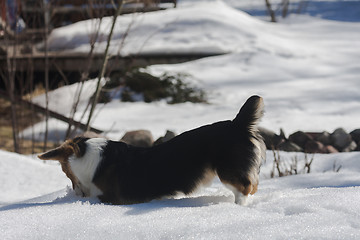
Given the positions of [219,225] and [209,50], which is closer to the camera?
[219,225]

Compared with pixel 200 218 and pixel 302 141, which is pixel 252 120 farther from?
pixel 302 141

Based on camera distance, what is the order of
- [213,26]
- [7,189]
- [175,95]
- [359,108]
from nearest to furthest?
[7,189]
[359,108]
[175,95]
[213,26]

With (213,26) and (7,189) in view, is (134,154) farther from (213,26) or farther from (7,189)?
(213,26)

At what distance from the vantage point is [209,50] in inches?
381

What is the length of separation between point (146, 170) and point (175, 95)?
17.2 feet

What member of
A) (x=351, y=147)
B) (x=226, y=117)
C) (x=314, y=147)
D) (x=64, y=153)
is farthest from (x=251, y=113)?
(x=226, y=117)

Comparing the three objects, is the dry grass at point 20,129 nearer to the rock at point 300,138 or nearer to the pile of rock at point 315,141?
the pile of rock at point 315,141

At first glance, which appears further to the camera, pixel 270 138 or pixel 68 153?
pixel 270 138

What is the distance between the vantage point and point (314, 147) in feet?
17.0

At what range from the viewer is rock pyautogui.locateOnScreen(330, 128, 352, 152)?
5.31 metres

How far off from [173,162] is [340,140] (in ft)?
10.7

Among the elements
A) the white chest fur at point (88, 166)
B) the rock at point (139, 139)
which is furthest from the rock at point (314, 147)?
the white chest fur at point (88, 166)

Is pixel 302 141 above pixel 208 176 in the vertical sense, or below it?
below

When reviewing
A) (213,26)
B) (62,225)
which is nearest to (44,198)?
(62,225)
